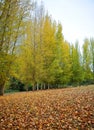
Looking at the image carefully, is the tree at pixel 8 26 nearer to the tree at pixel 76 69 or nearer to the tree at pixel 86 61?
the tree at pixel 76 69

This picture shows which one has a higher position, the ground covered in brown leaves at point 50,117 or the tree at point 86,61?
the tree at point 86,61

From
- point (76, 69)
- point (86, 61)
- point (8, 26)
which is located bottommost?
point (76, 69)

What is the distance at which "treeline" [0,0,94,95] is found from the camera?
1502cm

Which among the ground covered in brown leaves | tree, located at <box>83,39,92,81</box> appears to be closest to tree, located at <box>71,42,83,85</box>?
tree, located at <box>83,39,92,81</box>

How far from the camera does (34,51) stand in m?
24.3

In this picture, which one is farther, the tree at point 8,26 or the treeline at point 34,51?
the treeline at point 34,51

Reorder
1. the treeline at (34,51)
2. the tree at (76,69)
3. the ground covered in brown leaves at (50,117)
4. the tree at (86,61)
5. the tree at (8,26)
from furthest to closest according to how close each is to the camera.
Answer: the tree at (86,61) → the tree at (76,69) → the treeline at (34,51) → the tree at (8,26) → the ground covered in brown leaves at (50,117)

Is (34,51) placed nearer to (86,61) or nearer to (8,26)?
(8,26)

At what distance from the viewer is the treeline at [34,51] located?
15020 millimetres

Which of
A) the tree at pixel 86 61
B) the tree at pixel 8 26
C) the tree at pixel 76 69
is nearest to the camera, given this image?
the tree at pixel 8 26

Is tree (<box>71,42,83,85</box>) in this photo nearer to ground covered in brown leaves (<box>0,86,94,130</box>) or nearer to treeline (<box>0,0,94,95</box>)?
treeline (<box>0,0,94,95</box>)

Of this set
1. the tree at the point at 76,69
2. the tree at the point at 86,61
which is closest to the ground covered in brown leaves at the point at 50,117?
the tree at the point at 76,69

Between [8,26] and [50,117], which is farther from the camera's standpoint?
[8,26]

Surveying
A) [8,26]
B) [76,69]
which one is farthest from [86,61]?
[8,26]
